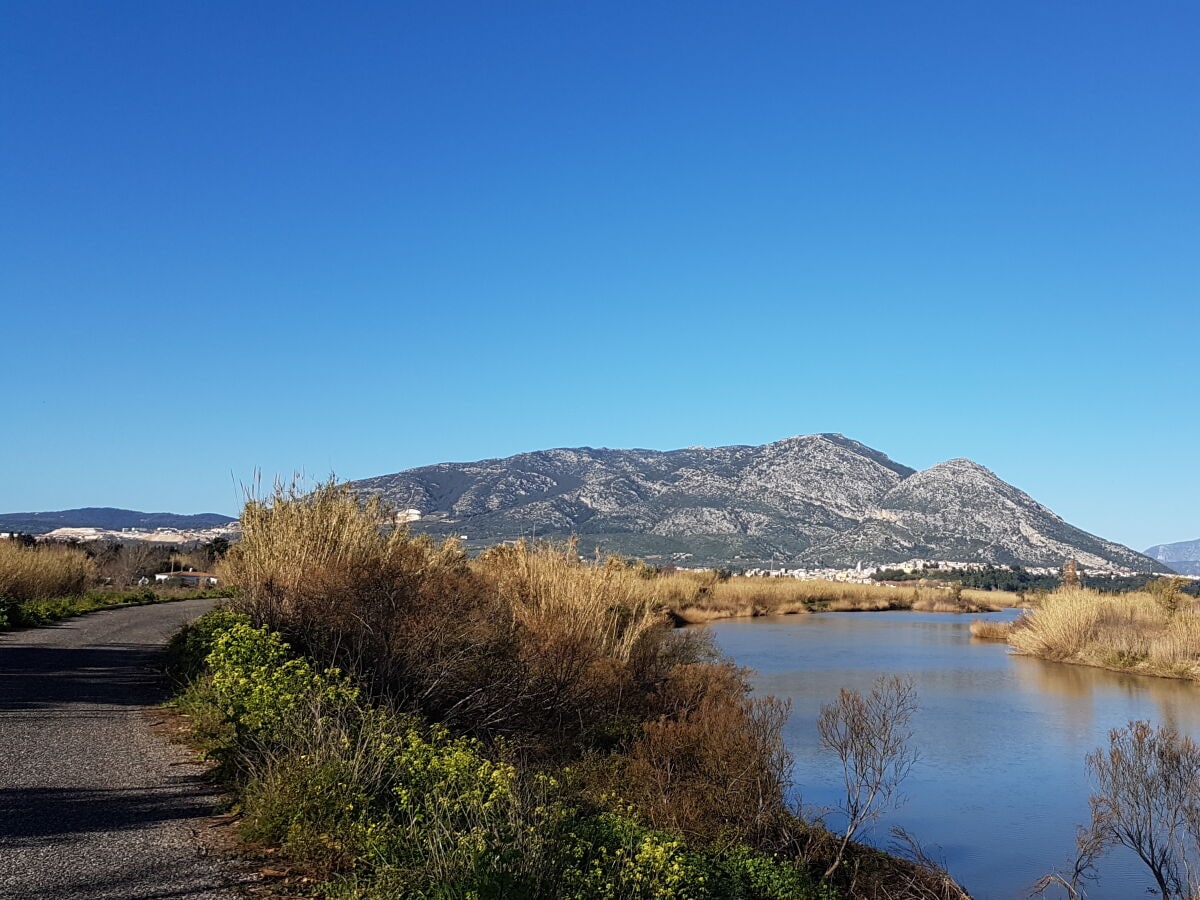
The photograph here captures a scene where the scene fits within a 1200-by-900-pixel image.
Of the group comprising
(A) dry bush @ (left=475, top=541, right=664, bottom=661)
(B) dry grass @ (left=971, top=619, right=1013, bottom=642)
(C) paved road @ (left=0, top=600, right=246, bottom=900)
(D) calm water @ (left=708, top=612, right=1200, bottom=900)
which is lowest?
(D) calm water @ (left=708, top=612, right=1200, bottom=900)

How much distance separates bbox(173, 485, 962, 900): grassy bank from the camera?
6.64 metres

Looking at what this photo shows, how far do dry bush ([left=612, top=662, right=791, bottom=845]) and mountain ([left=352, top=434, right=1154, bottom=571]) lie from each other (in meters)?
89.7

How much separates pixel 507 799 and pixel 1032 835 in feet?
32.8

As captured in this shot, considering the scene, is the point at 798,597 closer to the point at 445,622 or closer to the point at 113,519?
the point at 445,622

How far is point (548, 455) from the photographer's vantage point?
155 meters

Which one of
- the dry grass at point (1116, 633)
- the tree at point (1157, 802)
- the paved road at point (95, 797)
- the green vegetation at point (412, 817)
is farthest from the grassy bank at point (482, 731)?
the dry grass at point (1116, 633)

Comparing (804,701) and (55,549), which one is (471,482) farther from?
(804,701)

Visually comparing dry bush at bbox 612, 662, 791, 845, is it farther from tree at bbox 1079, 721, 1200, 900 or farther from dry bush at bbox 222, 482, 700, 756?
A: tree at bbox 1079, 721, 1200, 900

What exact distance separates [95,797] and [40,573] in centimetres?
2361

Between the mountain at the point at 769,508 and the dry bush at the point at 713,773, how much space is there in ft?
294

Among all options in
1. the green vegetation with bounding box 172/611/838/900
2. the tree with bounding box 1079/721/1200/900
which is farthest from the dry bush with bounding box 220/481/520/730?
the tree with bounding box 1079/721/1200/900

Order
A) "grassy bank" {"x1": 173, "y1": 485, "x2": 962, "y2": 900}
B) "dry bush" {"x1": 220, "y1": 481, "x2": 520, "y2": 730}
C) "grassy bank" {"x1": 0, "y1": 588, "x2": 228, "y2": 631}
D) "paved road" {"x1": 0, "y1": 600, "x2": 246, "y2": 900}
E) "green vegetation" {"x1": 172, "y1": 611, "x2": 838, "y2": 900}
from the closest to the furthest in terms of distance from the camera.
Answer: "paved road" {"x1": 0, "y1": 600, "x2": 246, "y2": 900} → "green vegetation" {"x1": 172, "y1": 611, "x2": 838, "y2": 900} → "grassy bank" {"x1": 173, "y1": 485, "x2": 962, "y2": 900} → "dry bush" {"x1": 220, "y1": 481, "x2": 520, "y2": 730} → "grassy bank" {"x1": 0, "y1": 588, "x2": 228, "y2": 631}

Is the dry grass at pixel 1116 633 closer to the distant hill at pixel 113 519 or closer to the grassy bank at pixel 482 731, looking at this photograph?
the grassy bank at pixel 482 731

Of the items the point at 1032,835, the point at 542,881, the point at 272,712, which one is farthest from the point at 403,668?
the point at 1032,835
